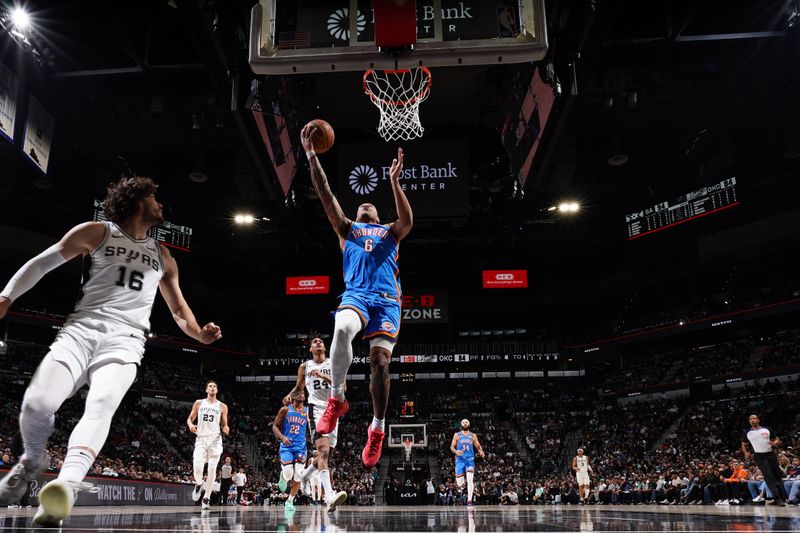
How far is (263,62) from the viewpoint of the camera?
23.0 feet

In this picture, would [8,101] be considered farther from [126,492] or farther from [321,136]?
[126,492]

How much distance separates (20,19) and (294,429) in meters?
9.21

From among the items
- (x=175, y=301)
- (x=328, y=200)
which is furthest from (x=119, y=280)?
A: (x=328, y=200)

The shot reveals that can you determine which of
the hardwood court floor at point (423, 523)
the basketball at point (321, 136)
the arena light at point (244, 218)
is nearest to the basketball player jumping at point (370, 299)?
the basketball at point (321, 136)

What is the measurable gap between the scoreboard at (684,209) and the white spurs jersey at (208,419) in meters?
17.3

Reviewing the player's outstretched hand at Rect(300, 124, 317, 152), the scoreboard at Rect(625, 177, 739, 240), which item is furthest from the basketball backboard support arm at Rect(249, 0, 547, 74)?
the scoreboard at Rect(625, 177, 739, 240)

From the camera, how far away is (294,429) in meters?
11.2

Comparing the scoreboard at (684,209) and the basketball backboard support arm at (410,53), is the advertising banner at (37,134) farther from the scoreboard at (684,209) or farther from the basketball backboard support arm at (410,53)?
the scoreboard at (684,209)

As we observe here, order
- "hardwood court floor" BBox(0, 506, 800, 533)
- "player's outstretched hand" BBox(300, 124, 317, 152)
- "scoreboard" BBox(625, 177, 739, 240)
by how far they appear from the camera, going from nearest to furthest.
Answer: "hardwood court floor" BBox(0, 506, 800, 533) < "player's outstretched hand" BBox(300, 124, 317, 152) < "scoreboard" BBox(625, 177, 739, 240)

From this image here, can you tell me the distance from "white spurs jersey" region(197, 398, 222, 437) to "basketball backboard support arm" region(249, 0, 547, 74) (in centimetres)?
642

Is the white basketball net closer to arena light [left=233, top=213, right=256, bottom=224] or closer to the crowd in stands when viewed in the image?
arena light [left=233, top=213, right=256, bottom=224]

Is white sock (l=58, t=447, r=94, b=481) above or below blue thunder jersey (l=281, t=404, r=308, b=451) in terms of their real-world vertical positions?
below

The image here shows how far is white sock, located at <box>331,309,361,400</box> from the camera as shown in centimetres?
524

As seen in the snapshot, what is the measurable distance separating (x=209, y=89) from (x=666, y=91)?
10759mm
